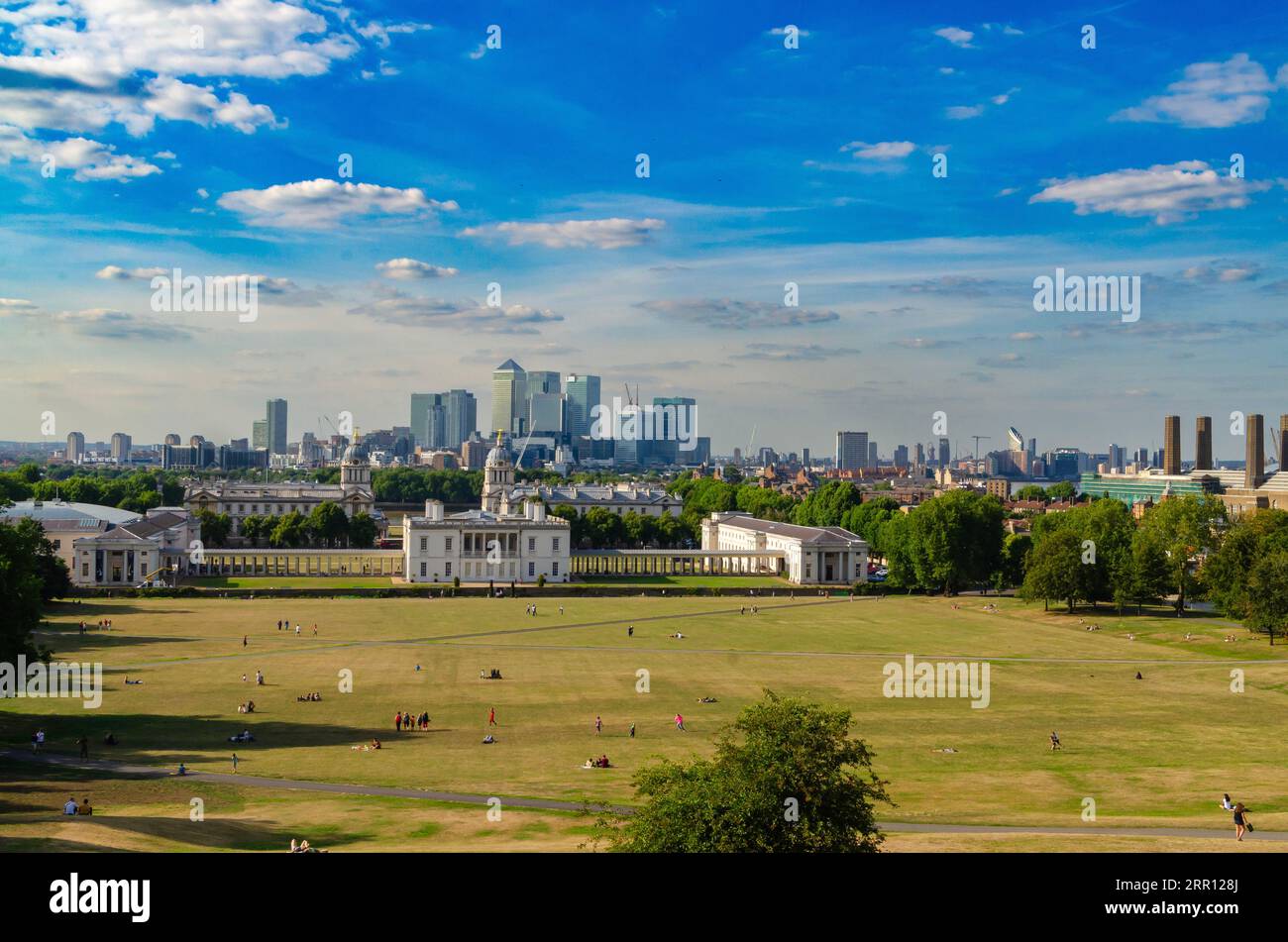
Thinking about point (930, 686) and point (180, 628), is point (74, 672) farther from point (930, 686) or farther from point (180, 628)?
point (930, 686)

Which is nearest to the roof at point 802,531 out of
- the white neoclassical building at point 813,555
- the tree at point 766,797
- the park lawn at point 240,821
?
the white neoclassical building at point 813,555

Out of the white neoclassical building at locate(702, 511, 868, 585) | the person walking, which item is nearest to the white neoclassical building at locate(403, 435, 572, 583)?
the white neoclassical building at locate(702, 511, 868, 585)

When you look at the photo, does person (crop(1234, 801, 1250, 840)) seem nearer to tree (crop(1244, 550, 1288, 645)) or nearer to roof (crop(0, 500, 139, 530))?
tree (crop(1244, 550, 1288, 645))

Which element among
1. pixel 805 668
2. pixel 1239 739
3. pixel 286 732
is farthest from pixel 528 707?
pixel 1239 739

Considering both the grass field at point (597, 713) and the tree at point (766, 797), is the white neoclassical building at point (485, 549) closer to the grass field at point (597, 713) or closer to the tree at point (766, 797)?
the grass field at point (597, 713)
